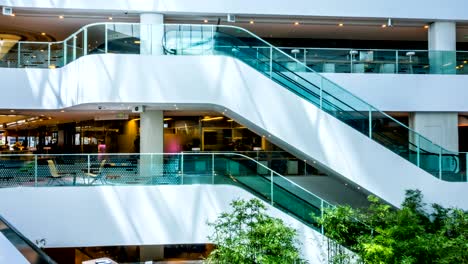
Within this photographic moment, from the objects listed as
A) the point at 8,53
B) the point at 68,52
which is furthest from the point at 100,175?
the point at 8,53

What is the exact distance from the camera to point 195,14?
12.8 metres

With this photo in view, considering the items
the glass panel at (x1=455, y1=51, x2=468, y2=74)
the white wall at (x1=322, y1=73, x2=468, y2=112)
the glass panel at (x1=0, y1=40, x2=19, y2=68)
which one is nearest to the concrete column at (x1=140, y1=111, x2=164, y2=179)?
the glass panel at (x1=0, y1=40, x2=19, y2=68)

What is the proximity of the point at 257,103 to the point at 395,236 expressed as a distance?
4.05 metres

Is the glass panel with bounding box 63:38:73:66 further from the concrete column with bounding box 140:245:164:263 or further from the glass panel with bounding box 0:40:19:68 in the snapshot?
the concrete column with bounding box 140:245:164:263

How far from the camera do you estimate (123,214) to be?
9.85 m

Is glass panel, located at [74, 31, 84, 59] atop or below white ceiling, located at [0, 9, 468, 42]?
below

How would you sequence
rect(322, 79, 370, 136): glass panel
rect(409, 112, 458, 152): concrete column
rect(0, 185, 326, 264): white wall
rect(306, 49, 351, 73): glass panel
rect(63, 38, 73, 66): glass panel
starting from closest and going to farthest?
rect(0, 185, 326, 264): white wall < rect(322, 79, 370, 136): glass panel < rect(63, 38, 73, 66): glass panel < rect(306, 49, 351, 73): glass panel < rect(409, 112, 458, 152): concrete column

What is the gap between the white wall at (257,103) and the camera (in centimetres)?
969

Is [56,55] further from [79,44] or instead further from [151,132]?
[151,132]

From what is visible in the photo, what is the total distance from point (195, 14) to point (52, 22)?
16.1ft

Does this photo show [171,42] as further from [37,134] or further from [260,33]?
[37,134]

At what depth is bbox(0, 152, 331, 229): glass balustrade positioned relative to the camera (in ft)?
31.9

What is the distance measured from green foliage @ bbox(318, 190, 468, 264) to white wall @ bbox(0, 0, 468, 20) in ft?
21.1

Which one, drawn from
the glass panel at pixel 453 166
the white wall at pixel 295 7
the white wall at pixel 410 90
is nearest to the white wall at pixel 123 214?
the glass panel at pixel 453 166
